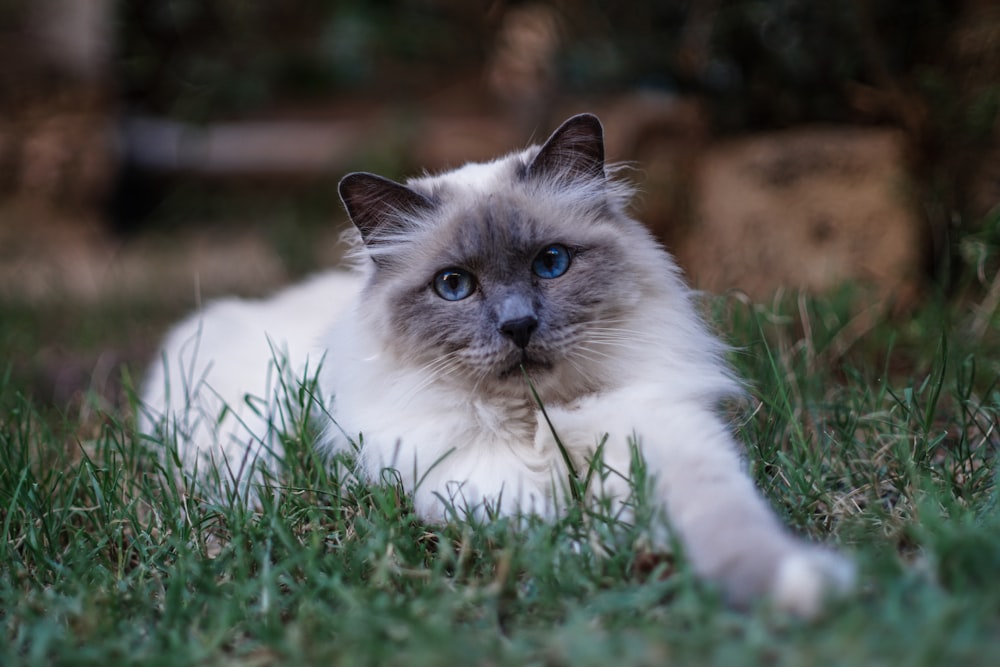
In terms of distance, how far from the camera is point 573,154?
230 centimetres

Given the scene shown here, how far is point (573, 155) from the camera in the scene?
2305 millimetres

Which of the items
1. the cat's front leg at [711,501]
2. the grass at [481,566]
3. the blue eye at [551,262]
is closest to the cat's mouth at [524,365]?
the cat's front leg at [711,501]

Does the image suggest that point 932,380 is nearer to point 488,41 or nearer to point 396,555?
point 396,555

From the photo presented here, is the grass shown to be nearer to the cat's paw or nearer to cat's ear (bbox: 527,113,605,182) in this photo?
the cat's paw

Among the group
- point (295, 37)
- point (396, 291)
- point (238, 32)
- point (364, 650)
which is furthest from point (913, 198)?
point (295, 37)

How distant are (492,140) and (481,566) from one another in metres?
6.22

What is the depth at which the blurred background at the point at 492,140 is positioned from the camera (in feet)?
12.8

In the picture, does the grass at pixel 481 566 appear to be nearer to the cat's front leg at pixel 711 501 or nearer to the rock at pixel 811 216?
the cat's front leg at pixel 711 501

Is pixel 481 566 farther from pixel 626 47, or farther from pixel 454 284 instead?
pixel 626 47

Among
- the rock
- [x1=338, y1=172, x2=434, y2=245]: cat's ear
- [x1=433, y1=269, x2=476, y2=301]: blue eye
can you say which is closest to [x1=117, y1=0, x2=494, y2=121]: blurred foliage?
the rock

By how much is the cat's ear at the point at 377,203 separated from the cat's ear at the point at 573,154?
33 centimetres

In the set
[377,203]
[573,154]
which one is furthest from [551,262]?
[377,203]

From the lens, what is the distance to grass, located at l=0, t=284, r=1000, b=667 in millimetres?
1246

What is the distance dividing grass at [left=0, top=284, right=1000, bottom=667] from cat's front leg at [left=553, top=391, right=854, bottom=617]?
49mm
